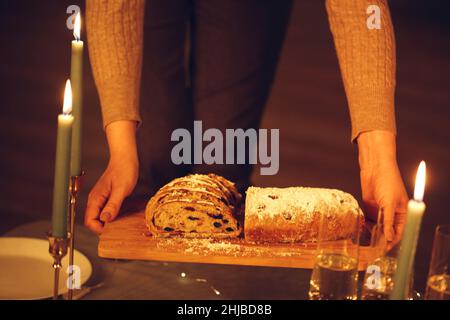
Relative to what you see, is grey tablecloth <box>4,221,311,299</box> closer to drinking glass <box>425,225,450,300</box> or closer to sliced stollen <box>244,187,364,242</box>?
sliced stollen <box>244,187,364,242</box>

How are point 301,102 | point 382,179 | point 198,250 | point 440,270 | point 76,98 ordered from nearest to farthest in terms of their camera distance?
point 440,270, point 76,98, point 198,250, point 382,179, point 301,102

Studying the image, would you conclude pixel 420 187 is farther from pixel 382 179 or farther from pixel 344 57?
pixel 344 57

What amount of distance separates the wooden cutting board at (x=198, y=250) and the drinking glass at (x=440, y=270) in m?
0.45

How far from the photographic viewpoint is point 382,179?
1.87m

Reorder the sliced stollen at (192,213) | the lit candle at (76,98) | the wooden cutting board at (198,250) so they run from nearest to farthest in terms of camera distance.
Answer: the lit candle at (76,98)
the wooden cutting board at (198,250)
the sliced stollen at (192,213)

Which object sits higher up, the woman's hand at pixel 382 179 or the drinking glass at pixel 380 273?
the woman's hand at pixel 382 179

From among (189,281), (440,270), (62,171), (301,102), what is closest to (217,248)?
(189,281)

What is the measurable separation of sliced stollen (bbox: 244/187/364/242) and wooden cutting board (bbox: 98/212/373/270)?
38mm

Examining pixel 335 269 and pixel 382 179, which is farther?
pixel 382 179

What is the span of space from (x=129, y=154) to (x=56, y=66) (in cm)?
291

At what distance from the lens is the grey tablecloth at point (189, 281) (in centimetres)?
150

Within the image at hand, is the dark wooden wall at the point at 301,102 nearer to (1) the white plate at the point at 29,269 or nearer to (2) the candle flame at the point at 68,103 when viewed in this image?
(1) the white plate at the point at 29,269

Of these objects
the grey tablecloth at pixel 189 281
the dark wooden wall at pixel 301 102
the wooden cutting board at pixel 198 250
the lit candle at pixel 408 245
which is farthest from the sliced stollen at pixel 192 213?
the dark wooden wall at pixel 301 102

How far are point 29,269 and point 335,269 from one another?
27.0 inches
